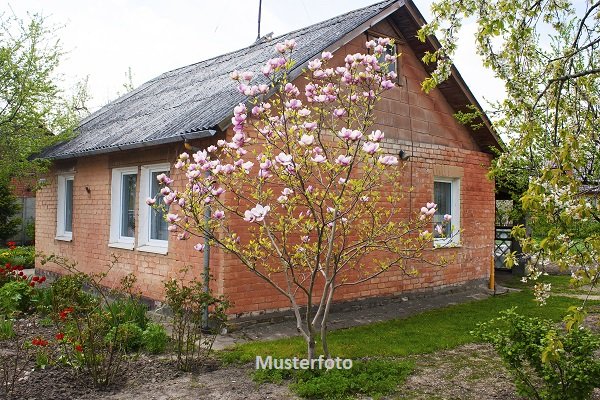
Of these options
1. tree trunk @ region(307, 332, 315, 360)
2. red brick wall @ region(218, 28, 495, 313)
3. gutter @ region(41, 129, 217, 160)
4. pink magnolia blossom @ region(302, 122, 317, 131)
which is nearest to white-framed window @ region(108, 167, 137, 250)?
gutter @ region(41, 129, 217, 160)

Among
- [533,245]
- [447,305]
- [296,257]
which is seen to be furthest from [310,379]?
[447,305]

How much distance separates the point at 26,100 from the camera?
11.6m

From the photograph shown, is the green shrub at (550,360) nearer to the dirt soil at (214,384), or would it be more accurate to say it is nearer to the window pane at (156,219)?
the dirt soil at (214,384)

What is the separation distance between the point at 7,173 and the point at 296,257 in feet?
29.2

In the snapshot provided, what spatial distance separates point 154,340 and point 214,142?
280 centimetres

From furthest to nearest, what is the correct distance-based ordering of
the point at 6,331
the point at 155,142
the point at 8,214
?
the point at 8,214 < the point at 155,142 < the point at 6,331

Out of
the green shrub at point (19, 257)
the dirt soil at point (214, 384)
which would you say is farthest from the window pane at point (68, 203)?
the dirt soil at point (214, 384)

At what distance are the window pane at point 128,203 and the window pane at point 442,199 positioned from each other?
6.01 m

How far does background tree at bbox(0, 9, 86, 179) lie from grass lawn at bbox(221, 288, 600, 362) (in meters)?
7.68

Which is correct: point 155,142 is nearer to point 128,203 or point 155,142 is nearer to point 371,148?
point 128,203

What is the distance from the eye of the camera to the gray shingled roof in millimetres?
7754

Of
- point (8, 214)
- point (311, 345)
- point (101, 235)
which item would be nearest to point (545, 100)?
point (311, 345)

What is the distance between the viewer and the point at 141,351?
652cm

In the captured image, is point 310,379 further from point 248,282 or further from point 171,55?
point 171,55
